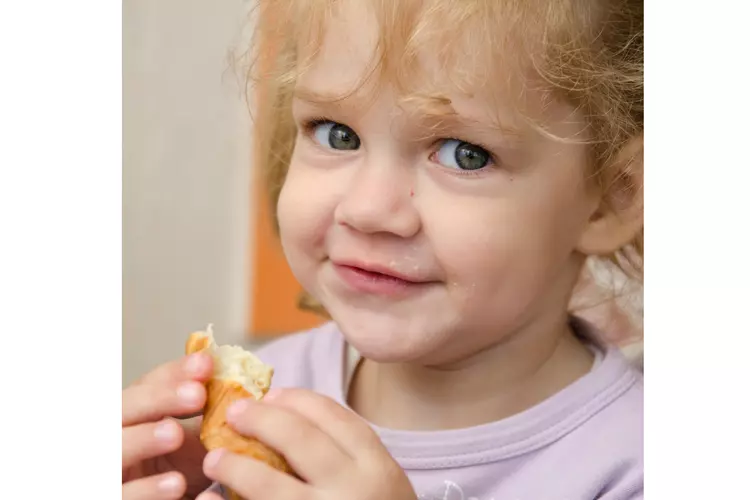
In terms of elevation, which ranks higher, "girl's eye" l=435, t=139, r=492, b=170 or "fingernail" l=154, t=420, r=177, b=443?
"girl's eye" l=435, t=139, r=492, b=170

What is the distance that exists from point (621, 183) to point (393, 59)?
189 mm

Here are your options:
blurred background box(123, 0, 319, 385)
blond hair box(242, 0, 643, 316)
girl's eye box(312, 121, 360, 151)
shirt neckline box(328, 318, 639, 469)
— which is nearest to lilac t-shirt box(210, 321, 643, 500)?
shirt neckline box(328, 318, 639, 469)

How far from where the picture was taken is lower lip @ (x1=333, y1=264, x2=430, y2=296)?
63 centimetres

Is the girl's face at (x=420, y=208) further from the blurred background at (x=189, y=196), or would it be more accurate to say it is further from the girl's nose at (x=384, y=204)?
the blurred background at (x=189, y=196)

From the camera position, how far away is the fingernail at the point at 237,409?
0.58 m

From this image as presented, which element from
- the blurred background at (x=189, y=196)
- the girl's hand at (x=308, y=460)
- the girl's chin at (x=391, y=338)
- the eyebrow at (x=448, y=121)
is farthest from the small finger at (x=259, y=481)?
the blurred background at (x=189, y=196)

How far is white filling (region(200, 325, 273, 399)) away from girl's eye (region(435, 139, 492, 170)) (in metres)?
0.17

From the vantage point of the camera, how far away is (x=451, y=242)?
1.99ft

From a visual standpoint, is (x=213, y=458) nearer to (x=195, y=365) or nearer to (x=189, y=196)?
(x=195, y=365)

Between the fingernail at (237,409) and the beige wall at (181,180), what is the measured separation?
0.36m

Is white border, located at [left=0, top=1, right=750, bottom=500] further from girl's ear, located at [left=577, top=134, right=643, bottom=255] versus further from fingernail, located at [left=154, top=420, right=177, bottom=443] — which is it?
girl's ear, located at [left=577, top=134, right=643, bottom=255]
